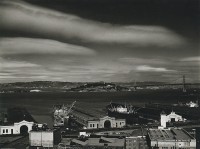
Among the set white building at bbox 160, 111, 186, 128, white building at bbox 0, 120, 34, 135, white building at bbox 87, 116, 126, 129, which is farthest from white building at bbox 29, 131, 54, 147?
white building at bbox 160, 111, 186, 128

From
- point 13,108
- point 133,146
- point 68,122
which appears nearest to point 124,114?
point 68,122

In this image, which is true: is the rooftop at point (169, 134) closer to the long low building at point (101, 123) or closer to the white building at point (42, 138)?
the long low building at point (101, 123)

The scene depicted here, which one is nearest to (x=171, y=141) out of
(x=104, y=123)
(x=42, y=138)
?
(x=104, y=123)

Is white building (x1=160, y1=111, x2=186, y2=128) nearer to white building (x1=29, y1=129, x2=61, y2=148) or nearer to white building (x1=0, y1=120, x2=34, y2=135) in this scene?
white building (x1=29, y1=129, x2=61, y2=148)

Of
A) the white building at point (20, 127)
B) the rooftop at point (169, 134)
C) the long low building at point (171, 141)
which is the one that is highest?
the white building at point (20, 127)

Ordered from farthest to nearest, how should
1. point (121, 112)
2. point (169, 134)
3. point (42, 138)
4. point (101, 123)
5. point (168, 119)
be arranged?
1. point (121, 112)
2. point (168, 119)
3. point (101, 123)
4. point (169, 134)
5. point (42, 138)

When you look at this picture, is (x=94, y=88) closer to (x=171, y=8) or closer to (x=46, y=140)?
(x=46, y=140)

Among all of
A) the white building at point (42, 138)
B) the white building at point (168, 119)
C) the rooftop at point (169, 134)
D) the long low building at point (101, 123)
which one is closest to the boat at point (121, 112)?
the white building at point (168, 119)

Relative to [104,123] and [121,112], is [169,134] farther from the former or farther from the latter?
[121,112]

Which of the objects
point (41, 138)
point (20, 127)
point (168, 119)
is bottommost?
point (41, 138)

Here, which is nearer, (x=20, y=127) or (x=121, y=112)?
(x=20, y=127)

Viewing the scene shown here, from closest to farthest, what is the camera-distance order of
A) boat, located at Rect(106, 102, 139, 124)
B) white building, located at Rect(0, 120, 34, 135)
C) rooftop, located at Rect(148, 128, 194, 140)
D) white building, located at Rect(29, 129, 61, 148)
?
white building, located at Rect(29, 129, 61, 148), rooftop, located at Rect(148, 128, 194, 140), white building, located at Rect(0, 120, 34, 135), boat, located at Rect(106, 102, 139, 124)
